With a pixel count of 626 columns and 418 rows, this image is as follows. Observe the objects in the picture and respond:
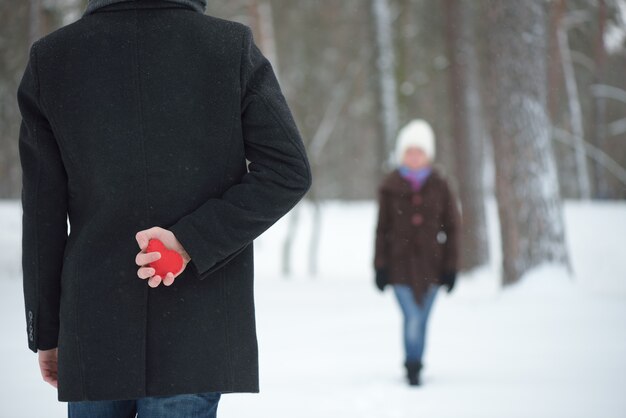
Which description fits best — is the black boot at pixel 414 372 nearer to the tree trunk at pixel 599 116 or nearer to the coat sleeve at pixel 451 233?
the coat sleeve at pixel 451 233

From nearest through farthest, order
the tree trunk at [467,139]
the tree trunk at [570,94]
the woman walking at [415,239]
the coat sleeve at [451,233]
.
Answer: the woman walking at [415,239]
the coat sleeve at [451,233]
the tree trunk at [467,139]
the tree trunk at [570,94]

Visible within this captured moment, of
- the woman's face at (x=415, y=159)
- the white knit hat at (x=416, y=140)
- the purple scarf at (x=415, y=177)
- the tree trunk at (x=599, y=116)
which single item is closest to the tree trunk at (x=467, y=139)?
the white knit hat at (x=416, y=140)

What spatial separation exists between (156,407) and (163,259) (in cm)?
42

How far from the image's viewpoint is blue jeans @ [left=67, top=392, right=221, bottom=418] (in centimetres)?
209

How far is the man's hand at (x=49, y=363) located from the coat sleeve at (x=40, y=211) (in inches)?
1.9

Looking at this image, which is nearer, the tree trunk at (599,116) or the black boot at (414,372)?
the black boot at (414,372)

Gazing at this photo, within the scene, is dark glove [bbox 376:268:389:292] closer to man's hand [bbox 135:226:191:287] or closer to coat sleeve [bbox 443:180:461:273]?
coat sleeve [bbox 443:180:461:273]

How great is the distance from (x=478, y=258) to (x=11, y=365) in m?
9.68

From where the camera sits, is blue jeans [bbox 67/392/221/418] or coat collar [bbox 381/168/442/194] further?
coat collar [bbox 381/168/442/194]

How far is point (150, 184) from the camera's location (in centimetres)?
205

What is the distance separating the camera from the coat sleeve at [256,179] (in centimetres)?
205

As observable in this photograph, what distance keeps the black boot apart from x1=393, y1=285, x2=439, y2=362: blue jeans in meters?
0.03

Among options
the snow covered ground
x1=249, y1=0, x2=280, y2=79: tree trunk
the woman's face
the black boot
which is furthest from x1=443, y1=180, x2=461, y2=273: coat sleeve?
x1=249, y1=0, x2=280, y2=79: tree trunk

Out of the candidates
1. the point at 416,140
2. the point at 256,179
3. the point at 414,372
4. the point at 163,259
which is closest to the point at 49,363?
the point at 163,259
